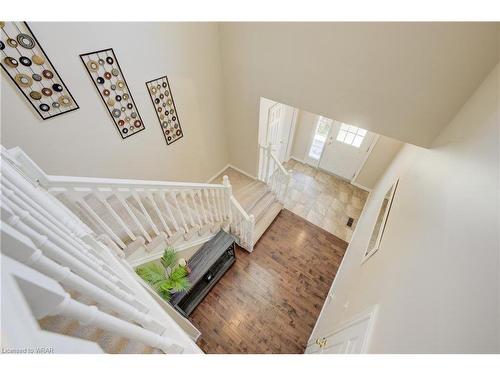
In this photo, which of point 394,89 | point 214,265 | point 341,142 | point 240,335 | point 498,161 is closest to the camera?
point 498,161

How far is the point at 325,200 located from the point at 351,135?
63.5 inches

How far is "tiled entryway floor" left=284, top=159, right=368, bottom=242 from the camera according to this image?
4086 mm

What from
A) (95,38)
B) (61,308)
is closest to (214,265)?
(61,308)

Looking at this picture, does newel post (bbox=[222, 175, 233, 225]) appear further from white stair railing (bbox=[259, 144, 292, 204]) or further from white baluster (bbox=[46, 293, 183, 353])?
white baluster (bbox=[46, 293, 183, 353])

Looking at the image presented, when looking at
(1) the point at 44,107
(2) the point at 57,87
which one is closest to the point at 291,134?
(2) the point at 57,87

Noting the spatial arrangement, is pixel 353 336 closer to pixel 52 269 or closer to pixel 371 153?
pixel 52 269

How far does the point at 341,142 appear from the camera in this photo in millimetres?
4738

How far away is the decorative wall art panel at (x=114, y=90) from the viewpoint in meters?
1.93

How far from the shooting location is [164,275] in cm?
216

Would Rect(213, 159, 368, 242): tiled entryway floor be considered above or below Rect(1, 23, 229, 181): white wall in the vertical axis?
above

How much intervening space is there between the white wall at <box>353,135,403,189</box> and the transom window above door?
0.37 meters

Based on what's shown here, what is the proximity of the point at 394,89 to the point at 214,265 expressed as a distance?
2.99m

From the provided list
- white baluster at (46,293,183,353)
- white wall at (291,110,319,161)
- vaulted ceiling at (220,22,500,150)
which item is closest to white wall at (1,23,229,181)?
vaulted ceiling at (220,22,500,150)
